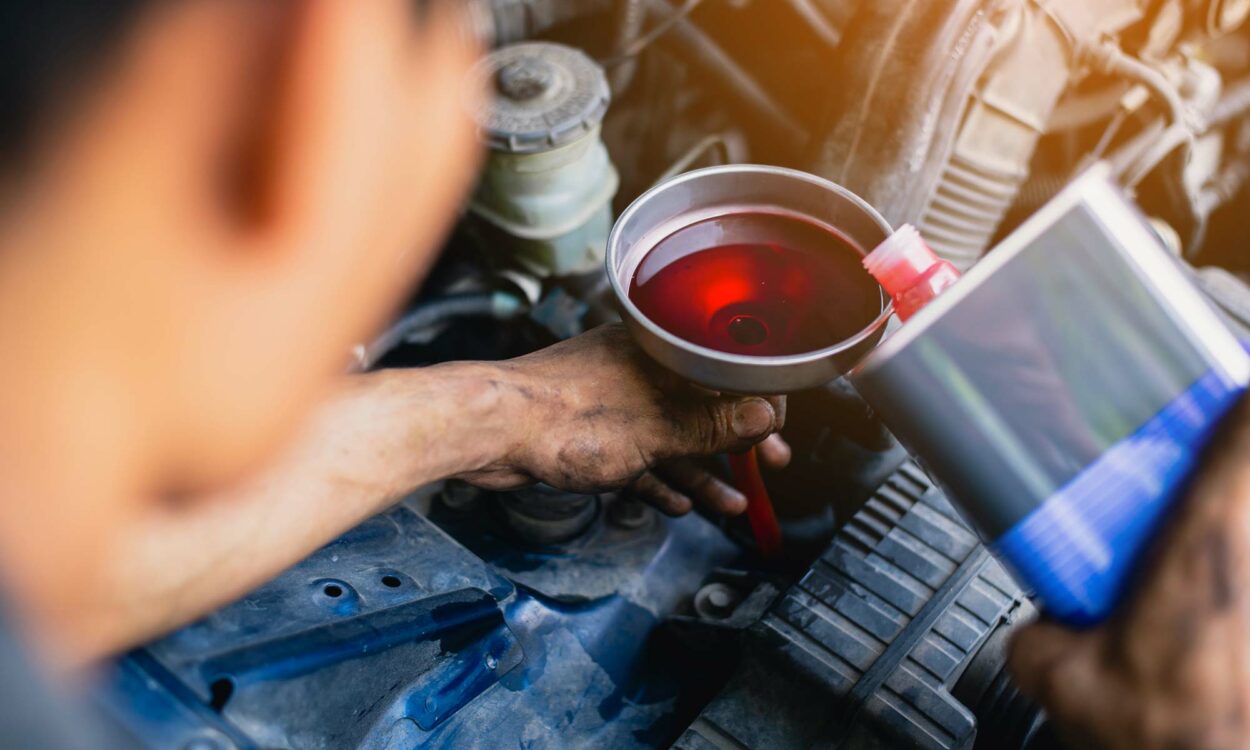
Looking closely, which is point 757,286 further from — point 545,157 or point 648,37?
point 648,37

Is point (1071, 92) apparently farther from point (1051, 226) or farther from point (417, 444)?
point (417, 444)

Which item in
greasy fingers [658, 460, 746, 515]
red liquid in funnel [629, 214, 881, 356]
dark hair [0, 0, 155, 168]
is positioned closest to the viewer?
dark hair [0, 0, 155, 168]

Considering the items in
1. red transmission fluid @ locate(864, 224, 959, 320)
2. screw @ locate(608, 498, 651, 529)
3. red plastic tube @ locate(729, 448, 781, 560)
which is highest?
red transmission fluid @ locate(864, 224, 959, 320)

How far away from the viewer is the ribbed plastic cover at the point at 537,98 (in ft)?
3.64

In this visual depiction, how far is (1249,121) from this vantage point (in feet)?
6.06

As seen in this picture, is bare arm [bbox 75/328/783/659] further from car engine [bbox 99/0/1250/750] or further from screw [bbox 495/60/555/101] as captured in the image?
screw [bbox 495/60/555/101]

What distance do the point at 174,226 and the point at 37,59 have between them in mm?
123

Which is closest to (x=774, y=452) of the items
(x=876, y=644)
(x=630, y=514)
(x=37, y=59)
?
(x=630, y=514)

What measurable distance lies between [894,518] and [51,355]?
787mm

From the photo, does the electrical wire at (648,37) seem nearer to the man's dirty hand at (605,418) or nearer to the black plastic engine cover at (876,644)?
the man's dirty hand at (605,418)

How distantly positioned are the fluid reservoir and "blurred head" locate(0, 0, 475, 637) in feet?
1.09

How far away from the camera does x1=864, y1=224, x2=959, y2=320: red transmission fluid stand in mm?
635

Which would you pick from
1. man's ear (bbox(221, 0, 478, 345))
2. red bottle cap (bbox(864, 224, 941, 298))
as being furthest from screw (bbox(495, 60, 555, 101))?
red bottle cap (bbox(864, 224, 941, 298))

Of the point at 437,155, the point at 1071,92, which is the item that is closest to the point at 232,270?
the point at 437,155
